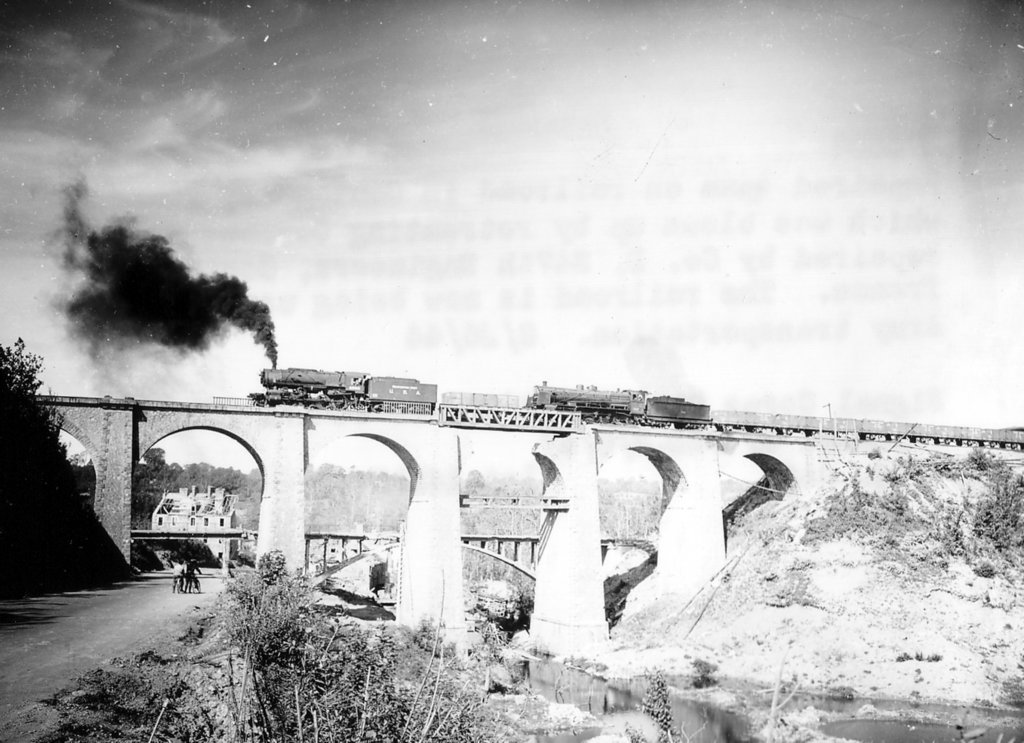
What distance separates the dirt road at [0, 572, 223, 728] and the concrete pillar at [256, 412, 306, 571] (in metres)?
3.39

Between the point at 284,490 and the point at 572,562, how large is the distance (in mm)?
14561

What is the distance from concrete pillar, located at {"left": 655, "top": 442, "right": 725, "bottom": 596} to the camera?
38156 millimetres

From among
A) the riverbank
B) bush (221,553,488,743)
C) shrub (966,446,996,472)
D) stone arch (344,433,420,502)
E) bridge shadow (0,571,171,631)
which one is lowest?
the riverbank

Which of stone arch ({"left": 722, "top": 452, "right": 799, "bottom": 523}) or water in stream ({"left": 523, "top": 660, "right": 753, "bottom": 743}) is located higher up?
stone arch ({"left": 722, "top": 452, "right": 799, "bottom": 523})

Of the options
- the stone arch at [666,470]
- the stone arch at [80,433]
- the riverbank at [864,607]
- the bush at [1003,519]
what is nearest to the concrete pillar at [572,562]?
the riverbank at [864,607]

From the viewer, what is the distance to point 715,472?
3922 centimetres

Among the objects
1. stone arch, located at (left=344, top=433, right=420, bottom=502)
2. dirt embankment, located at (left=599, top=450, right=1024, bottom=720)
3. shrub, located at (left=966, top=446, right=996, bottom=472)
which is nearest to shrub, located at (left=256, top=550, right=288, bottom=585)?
stone arch, located at (left=344, top=433, right=420, bottom=502)

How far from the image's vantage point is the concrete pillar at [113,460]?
96.6ft

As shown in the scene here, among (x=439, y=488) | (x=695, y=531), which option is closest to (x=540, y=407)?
(x=439, y=488)

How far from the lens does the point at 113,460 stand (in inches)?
1161

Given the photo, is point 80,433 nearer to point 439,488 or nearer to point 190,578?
point 190,578

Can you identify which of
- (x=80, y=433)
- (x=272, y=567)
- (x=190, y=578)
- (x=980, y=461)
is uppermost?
(x=80, y=433)

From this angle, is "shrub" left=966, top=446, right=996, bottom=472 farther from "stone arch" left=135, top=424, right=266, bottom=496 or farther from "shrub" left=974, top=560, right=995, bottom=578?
"stone arch" left=135, top=424, right=266, bottom=496

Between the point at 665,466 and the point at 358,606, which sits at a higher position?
the point at 665,466
